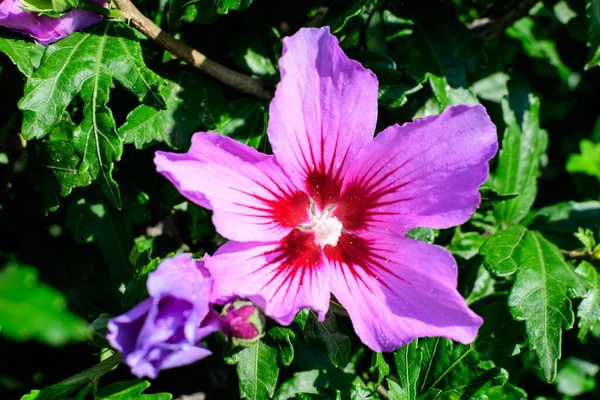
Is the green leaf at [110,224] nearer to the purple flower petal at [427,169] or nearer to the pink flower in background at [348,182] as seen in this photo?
the pink flower in background at [348,182]

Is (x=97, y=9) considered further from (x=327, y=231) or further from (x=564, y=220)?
(x=564, y=220)

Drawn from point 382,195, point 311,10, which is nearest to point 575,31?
point 311,10

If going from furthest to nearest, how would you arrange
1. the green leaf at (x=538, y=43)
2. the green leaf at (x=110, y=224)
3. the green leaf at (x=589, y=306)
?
the green leaf at (x=538, y=43) → the green leaf at (x=110, y=224) → the green leaf at (x=589, y=306)

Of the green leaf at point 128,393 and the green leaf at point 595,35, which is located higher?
the green leaf at point 595,35

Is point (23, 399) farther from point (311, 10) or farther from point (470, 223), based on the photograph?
point (470, 223)

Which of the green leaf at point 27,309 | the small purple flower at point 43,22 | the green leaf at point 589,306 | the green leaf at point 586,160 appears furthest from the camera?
the green leaf at point 586,160

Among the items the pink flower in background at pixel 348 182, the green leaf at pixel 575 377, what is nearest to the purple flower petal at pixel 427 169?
the pink flower in background at pixel 348 182

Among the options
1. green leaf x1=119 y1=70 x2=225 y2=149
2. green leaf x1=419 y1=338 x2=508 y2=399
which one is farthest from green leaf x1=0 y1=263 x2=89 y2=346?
green leaf x1=419 y1=338 x2=508 y2=399
